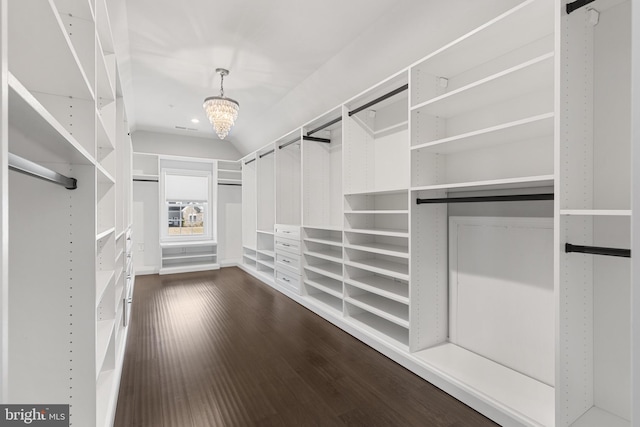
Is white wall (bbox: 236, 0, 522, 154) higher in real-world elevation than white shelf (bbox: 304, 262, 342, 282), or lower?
higher

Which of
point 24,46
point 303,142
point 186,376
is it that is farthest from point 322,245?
point 24,46

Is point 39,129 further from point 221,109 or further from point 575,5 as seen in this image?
point 221,109

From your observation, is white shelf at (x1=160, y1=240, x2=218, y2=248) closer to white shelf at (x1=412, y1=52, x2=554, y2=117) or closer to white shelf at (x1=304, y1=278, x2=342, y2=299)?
white shelf at (x1=304, y1=278, x2=342, y2=299)

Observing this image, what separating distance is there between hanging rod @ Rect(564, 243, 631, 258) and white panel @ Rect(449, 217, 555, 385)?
491 mm

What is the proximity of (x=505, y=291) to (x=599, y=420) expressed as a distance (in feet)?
2.69

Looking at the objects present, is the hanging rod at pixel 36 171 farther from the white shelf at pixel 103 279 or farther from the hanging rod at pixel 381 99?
the hanging rod at pixel 381 99

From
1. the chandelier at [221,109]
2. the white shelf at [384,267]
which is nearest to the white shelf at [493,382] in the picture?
the white shelf at [384,267]

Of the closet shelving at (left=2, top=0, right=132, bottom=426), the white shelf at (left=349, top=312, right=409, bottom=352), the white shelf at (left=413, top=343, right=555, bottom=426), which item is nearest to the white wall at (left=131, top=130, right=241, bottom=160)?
the white shelf at (left=349, top=312, right=409, bottom=352)

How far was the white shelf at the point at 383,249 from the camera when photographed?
8.18 feet

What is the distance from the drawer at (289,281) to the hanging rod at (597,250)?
123 inches

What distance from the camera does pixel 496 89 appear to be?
1.93 metres

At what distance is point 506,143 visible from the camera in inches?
85.1

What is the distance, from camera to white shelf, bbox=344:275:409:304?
258 centimetres

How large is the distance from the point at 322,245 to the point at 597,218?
2.92 metres
